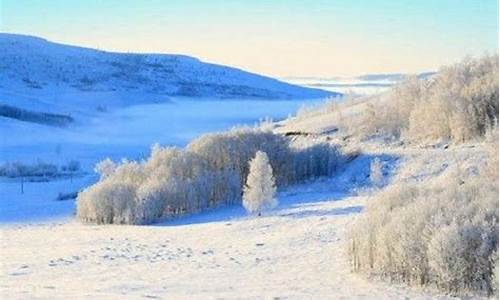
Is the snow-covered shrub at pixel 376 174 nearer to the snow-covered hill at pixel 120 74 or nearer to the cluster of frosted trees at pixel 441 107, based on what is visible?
the cluster of frosted trees at pixel 441 107

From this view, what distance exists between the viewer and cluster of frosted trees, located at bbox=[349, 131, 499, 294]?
10719 millimetres

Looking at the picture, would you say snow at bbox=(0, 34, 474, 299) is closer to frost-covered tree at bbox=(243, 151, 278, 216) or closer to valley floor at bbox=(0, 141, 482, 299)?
valley floor at bbox=(0, 141, 482, 299)

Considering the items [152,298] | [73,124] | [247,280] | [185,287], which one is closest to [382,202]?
[247,280]

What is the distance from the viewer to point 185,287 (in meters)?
11.4

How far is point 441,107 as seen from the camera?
22.3 metres

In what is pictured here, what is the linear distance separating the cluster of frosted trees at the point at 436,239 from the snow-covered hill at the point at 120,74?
6832 centimetres

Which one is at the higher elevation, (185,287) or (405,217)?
(405,217)

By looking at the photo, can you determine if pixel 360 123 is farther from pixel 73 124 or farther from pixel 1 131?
pixel 73 124

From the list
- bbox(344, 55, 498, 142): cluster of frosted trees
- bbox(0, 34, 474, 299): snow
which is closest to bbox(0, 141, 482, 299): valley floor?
bbox(0, 34, 474, 299): snow

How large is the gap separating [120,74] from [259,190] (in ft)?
257

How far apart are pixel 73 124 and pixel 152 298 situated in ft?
176

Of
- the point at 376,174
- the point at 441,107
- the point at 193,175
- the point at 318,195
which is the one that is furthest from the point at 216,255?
the point at 441,107

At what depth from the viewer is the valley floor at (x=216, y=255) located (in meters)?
11.0

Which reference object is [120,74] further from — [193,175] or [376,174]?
[376,174]
